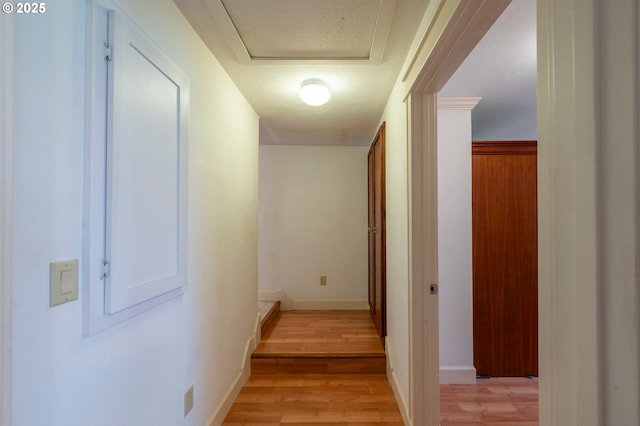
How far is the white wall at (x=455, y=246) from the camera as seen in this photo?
2396 millimetres

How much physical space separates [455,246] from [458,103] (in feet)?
3.69

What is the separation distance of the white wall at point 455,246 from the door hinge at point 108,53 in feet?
7.16

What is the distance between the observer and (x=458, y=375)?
2.39 m

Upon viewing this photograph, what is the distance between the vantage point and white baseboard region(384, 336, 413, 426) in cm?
184

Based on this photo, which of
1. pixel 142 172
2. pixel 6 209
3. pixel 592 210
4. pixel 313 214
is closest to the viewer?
pixel 592 210

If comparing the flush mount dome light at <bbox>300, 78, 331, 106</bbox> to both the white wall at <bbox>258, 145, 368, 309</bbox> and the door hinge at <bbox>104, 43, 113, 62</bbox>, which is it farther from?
the white wall at <bbox>258, 145, 368, 309</bbox>

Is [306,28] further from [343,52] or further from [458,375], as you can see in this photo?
[458,375]

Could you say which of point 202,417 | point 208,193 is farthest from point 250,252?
point 202,417

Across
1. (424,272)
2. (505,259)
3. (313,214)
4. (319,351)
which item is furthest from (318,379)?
(313,214)

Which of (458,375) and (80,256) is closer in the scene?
(80,256)

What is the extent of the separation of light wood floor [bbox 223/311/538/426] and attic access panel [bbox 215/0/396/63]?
2.25 m

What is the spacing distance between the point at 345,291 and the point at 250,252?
177 cm

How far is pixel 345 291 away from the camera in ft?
13.0

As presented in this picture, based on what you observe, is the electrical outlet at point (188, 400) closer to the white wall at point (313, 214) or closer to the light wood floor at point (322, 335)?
the light wood floor at point (322, 335)
